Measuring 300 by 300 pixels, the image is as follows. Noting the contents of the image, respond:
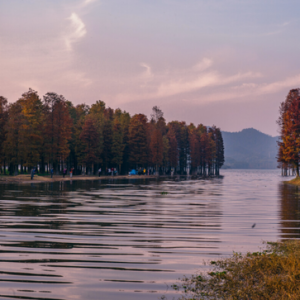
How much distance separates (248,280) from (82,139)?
96206 mm

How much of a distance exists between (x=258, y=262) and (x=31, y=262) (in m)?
5.21

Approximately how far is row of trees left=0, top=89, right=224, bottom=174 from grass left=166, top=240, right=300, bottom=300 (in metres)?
71.2

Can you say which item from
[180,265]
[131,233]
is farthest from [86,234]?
[180,265]

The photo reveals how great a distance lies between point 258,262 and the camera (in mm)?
9664

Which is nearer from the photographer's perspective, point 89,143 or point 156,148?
point 89,143

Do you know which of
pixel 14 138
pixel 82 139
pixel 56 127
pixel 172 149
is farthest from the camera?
pixel 172 149

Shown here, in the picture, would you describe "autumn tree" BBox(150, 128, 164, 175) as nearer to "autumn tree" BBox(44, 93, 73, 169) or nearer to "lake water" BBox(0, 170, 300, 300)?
"autumn tree" BBox(44, 93, 73, 169)

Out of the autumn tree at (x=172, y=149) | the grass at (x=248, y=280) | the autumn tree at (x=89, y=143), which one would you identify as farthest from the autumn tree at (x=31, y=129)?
the grass at (x=248, y=280)

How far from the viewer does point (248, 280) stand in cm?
834

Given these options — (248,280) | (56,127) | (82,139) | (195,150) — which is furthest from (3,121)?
(195,150)

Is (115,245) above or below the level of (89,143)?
below

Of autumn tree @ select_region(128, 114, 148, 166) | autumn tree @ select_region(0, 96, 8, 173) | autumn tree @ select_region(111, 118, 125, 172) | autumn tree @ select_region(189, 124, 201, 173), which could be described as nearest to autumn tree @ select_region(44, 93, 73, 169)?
autumn tree @ select_region(0, 96, 8, 173)

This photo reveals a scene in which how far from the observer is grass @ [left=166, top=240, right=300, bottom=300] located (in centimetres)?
754

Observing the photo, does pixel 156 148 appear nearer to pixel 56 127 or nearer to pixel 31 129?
pixel 56 127
